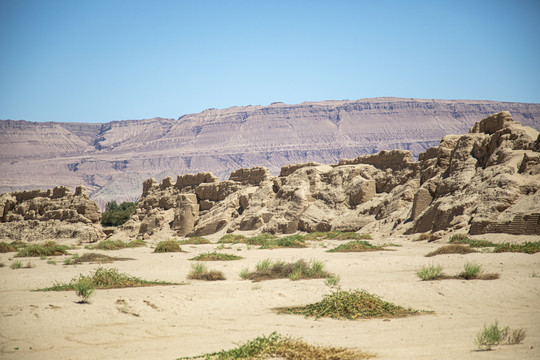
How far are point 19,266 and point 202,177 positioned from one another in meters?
28.5

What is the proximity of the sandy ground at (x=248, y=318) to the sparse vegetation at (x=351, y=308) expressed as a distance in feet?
1.04

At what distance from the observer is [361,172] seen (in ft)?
119

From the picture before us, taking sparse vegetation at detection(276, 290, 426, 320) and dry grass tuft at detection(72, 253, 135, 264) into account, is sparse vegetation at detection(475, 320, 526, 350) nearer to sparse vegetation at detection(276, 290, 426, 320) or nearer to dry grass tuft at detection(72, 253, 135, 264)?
sparse vegetation at detection(276, 290, 426, 320)

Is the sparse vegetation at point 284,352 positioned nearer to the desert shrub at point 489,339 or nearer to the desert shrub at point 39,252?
the desert shrub at point 489,339

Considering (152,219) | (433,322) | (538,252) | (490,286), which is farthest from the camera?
(152,219)

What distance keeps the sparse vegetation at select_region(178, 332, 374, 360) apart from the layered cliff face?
1531 cm

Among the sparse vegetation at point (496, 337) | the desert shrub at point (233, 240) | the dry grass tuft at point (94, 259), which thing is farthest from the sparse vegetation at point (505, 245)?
the dry grass tuft at point (94, 259)

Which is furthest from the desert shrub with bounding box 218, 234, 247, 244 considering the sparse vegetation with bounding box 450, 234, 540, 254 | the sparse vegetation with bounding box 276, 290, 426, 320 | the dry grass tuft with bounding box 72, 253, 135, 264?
the sparse vegetation with bounding box 276, 290, 426, 320

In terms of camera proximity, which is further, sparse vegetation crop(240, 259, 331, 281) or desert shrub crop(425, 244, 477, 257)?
desert shrub crop(425, 244, 477, 257)

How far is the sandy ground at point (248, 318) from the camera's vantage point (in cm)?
780

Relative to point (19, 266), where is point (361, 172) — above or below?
above

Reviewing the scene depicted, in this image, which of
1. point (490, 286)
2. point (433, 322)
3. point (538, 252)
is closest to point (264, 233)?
point (538, 252)

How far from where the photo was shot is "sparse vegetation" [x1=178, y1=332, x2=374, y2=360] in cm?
718

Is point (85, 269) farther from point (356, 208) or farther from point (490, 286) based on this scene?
point (356, 208)
